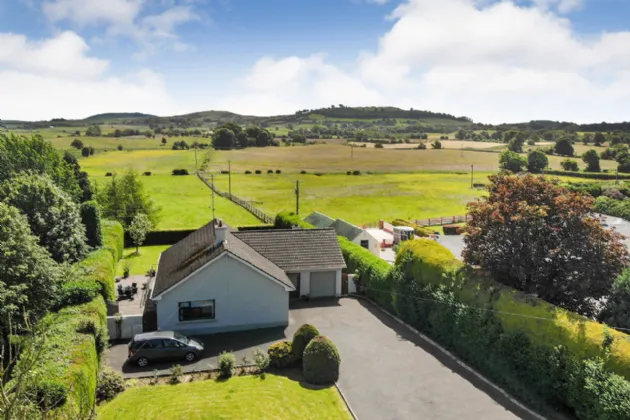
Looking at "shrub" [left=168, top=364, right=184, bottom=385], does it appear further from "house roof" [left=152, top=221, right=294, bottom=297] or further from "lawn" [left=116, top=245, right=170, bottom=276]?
"lawn" [left=116, top=245, right=170, bottom=276]

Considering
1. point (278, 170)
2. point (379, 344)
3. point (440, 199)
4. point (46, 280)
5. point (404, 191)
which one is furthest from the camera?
point (278, 170)

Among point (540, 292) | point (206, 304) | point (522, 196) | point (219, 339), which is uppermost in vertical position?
point (522, 196)

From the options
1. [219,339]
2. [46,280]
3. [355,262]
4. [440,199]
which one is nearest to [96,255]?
[46,280]

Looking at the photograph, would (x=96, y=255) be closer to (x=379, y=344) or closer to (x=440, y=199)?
(x=379, y=344)

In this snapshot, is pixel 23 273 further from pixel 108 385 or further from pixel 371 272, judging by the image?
pixel 371 272

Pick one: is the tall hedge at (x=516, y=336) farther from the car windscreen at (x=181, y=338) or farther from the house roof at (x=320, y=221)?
the house roof at (x=320, y=221)
